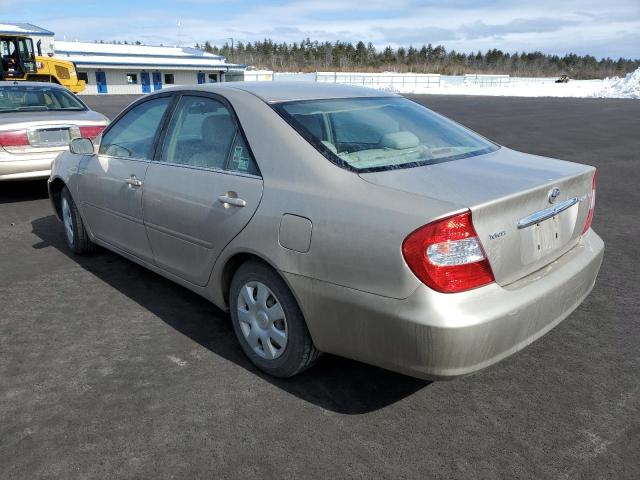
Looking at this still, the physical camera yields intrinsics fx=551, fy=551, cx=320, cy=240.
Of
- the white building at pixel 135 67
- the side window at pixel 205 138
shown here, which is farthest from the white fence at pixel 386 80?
the side window at pixel 205 138

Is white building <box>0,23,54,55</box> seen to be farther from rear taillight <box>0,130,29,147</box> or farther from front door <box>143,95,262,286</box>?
front door <box>143,95,262,286</box>

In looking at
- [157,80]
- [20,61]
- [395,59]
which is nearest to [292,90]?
[20,61]

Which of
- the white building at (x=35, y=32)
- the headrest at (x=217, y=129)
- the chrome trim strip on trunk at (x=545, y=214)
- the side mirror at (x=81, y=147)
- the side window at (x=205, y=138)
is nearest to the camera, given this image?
the chrome trim strip on trunk at (x=545, y=214)

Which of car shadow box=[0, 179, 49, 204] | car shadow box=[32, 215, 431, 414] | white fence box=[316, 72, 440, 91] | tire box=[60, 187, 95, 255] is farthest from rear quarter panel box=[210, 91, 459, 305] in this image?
white fence box=[316, 72, 440, 91]

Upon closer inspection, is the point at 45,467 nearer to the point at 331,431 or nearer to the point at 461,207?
the point at 331,431

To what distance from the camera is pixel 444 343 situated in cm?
225

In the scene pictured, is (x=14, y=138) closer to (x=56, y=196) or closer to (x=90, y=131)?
(x=90, y=131)

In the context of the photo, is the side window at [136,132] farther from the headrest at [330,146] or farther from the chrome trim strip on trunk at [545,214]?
the chrome trim strip on trunk at [545,214]

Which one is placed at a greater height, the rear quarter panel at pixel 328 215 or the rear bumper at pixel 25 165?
the rear quarter panel at pixel 328 215

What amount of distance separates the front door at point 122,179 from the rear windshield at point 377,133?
1.26 metres

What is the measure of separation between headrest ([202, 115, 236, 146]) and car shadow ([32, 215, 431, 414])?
48.6 inches

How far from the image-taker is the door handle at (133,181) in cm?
382

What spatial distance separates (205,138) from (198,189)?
364 mm

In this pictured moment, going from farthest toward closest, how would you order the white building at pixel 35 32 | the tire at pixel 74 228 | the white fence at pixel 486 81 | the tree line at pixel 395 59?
1. the tree line at pixel 395 59
2. the white fence at pixel 486 81
3. the white building at pixel 35 32
4. the tire at pixel 74 228
